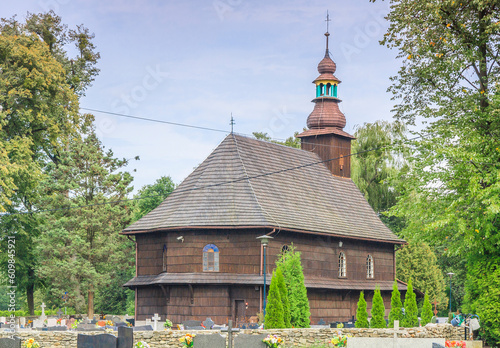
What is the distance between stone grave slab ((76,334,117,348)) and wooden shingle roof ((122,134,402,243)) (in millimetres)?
13295

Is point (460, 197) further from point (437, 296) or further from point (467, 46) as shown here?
point (437, 296)

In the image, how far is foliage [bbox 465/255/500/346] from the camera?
22125 mm

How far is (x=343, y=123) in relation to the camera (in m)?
45.0

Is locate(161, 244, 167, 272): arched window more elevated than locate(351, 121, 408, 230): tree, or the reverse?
locate(351, 121, 408, 230): tree

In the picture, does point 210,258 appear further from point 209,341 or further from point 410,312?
point 209,341

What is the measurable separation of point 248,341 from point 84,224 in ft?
81.6

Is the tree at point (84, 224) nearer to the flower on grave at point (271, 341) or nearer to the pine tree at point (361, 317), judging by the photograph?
the pine tree at point (361, 317)

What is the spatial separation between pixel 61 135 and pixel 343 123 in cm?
1740

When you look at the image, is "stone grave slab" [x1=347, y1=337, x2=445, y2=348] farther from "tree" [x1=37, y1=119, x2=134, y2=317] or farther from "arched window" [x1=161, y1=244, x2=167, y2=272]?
"tree" [x1=37, y1=119, x2=134, y2=317]

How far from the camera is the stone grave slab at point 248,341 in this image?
65.1 feet

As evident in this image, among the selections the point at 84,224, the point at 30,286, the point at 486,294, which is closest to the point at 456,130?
the point at 486,294

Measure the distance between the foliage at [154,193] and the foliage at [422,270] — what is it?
17.4 meters

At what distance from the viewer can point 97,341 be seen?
1869cm

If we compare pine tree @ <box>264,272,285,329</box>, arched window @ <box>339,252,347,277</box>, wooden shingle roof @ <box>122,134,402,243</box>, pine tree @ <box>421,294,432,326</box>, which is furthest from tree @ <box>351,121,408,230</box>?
pine tree @ <box>264,272,285,329</box>
